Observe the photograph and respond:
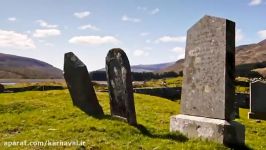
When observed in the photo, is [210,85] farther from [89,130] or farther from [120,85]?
[89,130]

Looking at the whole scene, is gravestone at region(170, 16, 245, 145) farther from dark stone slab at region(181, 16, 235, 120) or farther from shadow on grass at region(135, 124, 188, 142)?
shadow on grass at region(135, 124, 188, 142)

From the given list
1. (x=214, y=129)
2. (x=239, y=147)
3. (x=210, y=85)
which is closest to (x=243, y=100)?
(x=210, y=85)

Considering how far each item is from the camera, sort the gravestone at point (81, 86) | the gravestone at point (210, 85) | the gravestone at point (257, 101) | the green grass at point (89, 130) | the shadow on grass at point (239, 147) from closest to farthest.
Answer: the green grass at point (89, 130)
the shadow on grass at point (239, 147)
the gravestone at point (210, 85)
the gravestone at point (81, 86)
the gravestone at point (257, 101)

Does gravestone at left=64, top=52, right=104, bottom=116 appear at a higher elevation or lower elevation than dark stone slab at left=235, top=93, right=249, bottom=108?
higher

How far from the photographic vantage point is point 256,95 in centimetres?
2405

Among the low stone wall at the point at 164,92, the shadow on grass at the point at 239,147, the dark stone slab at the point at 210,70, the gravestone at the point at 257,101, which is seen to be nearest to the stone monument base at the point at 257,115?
the gravestone at the point at 257,101

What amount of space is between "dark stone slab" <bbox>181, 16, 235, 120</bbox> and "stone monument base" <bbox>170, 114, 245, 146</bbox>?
0.92ft

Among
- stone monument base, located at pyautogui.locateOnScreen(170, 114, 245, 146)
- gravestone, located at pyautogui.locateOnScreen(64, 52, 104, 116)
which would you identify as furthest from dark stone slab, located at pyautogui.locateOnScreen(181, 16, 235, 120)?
gravestone, located at pyautogui.locateOnScreen(64, 52, 104, 116)

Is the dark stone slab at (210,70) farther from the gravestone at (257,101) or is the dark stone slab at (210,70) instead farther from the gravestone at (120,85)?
the gravestone at (257,101)

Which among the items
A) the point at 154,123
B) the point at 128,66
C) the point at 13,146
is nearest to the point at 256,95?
the point at 154,123

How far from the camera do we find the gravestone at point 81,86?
677 inches

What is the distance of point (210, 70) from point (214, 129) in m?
1.98

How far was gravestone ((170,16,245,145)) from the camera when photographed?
11.8m

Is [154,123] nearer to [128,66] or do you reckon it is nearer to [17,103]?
[128,66]
